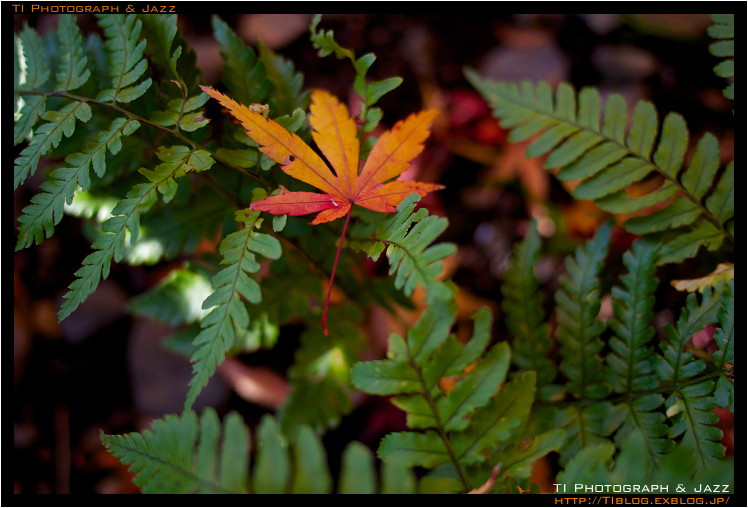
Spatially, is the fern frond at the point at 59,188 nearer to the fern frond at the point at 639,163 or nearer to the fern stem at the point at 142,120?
the fern stem at the point at 142,120

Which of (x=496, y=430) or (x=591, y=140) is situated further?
(x=591, y=140)

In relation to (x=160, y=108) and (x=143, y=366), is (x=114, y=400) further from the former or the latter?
(x=160, y=108)

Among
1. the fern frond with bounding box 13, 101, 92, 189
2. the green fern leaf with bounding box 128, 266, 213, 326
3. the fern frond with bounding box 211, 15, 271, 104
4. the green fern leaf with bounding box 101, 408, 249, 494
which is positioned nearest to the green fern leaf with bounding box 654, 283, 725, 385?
the green fern leaf with bounding box 101, 408, 249, 494

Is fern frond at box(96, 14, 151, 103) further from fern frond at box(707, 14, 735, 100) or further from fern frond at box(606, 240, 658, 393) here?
fern frond at box(707, 14, 735, 100)

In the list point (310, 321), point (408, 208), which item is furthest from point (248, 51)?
point (310, 321)

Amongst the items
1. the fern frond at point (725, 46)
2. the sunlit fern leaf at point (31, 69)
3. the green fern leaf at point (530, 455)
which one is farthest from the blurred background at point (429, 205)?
the sunlit fern leaf at point (31, 69)

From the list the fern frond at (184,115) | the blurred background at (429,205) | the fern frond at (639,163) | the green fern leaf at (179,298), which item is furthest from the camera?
the blurred background at (429,205)
